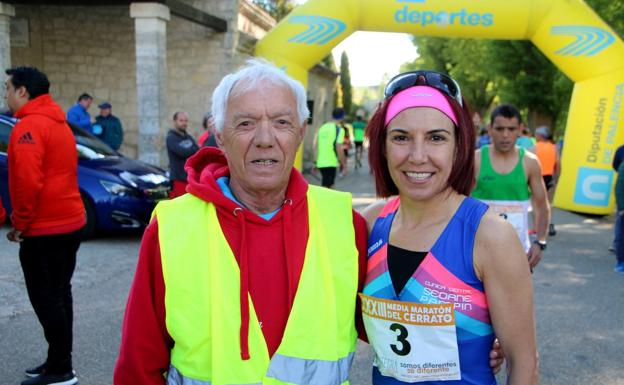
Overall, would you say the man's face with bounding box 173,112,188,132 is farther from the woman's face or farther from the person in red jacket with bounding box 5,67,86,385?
the woman's face

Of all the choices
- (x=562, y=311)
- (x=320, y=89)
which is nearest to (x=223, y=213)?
(x=562, y=311)

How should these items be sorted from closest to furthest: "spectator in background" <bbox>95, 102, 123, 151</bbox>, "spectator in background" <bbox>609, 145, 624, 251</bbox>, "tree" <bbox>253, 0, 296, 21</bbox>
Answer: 1. "spectator in background" <bbox>609, 145, 624, 251</bbox>
2. "spectator in background" <bbox>95, 102, 123, 151</bbox>
3. "tree" <bbox>253, 0, 296, 21</bbox>

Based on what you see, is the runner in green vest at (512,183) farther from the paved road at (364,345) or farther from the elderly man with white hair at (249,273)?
the elderly man with white hair at (249,273)

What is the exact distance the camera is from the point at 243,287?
5.41 feet

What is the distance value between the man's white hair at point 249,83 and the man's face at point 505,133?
290cm

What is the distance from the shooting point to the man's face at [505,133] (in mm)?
4289

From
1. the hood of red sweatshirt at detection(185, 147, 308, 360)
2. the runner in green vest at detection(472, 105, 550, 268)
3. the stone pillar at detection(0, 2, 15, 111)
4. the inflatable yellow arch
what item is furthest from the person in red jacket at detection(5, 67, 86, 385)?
the stone pillar at detection(0, 2, 15, 111)

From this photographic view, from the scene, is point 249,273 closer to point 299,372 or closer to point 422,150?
point 299,372

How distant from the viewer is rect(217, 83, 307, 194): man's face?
5.66 ft

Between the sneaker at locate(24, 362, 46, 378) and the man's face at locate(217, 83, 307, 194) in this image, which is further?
the sneaker at locate(24, 362, 46, 378)

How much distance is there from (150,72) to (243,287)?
9.04 m

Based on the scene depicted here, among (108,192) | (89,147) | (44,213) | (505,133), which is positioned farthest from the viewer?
(89,147)

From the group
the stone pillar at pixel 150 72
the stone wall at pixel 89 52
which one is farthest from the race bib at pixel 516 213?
the stone wall at pixel 89 52

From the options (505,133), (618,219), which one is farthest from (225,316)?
(618,219)
